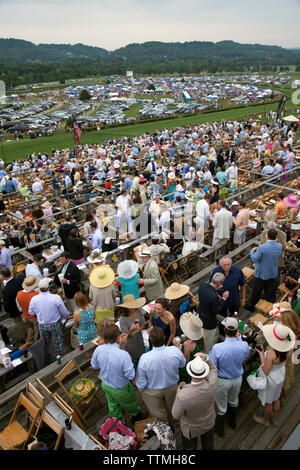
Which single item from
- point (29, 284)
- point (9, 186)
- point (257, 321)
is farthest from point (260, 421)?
point (9, 186)

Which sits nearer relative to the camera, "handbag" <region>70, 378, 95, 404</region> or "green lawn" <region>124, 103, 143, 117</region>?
"handbag" <region>70, 378, 95, 404</region>

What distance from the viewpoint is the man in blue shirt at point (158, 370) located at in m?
3.60

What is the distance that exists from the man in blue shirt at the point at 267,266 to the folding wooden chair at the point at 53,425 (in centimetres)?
382

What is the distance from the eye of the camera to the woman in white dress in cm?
365

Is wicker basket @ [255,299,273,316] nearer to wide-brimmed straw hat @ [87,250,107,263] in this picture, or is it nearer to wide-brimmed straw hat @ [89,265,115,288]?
wide-brimmed straw hat @ [89,265,115,288]

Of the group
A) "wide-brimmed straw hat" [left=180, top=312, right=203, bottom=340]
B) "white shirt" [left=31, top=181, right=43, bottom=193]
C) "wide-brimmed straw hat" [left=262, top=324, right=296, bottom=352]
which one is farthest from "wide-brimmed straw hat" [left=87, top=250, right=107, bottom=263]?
"white shirt" [left=31, top=181, right=43, bottom=193]

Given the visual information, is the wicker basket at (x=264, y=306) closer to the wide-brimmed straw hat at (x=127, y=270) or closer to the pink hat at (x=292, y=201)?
the wide-brimmed straw hat at (x=127, y=270)

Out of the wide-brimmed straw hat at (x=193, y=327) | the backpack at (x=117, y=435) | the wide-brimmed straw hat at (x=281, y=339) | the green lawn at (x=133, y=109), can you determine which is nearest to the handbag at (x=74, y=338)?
the backpack at (x=117, y=435)

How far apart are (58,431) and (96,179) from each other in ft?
43.5

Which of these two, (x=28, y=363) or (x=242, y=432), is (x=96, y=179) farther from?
(x=242, y=432)

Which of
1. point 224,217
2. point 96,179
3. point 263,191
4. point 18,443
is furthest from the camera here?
point 96,179

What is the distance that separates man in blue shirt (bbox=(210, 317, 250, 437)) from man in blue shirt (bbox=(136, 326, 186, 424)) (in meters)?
0.45
